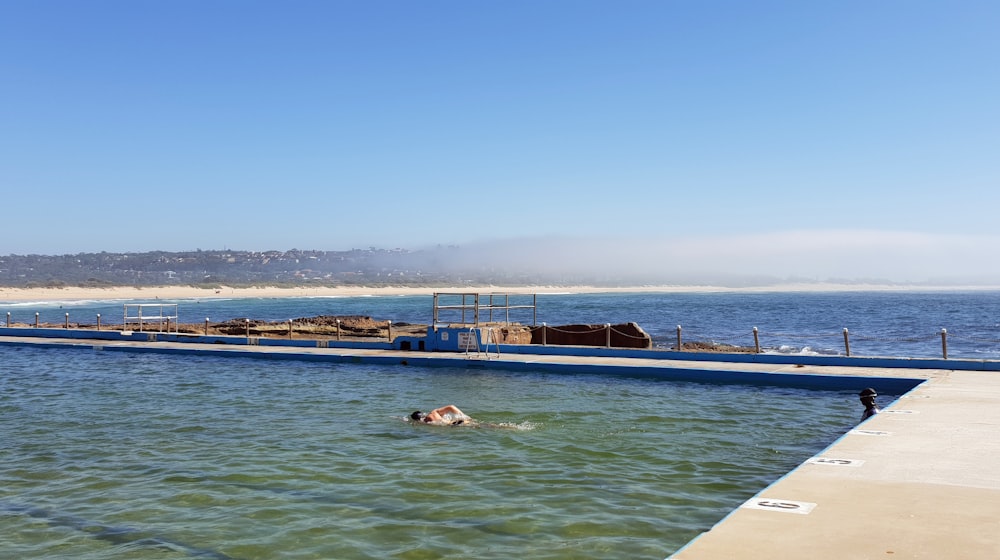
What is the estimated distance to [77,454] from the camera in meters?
12.5

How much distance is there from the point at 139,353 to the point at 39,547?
73.9 ft

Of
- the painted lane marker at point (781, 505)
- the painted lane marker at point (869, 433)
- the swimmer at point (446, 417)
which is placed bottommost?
the swimmer at point (446, 417)

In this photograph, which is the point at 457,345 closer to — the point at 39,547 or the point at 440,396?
the point at 440,396

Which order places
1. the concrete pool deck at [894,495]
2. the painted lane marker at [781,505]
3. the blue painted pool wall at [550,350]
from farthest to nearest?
the blue painted pool wall at [550,350] → the painted lane marker at [781,505] → the concrete pool deck at [894,495]

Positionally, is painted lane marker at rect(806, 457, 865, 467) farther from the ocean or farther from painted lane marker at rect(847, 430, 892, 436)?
painted lane marker at rect(847, 430, 892, 436)

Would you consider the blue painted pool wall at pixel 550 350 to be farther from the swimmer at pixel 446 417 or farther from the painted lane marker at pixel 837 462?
the painted lane marker at pixel 837 462

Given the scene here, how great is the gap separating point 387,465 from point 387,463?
0.13 m

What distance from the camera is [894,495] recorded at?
7.59 metres

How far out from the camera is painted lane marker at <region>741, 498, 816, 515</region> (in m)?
7.11

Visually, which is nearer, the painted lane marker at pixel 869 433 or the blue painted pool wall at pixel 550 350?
the painted lane marker at pixel 869 433

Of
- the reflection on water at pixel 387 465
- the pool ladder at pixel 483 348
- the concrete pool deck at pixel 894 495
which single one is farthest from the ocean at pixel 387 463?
the pool ladder at pixel 483 348

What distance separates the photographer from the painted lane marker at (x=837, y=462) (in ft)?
29.8

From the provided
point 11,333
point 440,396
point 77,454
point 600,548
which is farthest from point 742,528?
point 11,333

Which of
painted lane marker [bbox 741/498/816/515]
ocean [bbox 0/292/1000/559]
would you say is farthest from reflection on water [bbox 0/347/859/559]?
painted lane marker [bbox 741/498/816/515]
